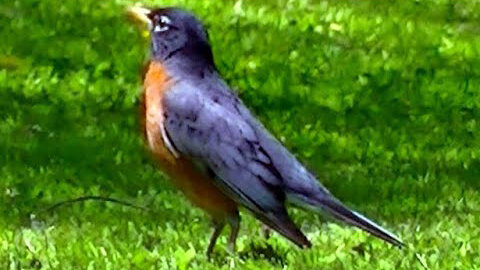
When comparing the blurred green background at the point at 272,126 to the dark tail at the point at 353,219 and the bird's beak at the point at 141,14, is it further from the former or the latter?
the bird's beak at the point at 141,14

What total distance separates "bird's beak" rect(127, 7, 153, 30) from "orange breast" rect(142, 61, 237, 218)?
0.44m

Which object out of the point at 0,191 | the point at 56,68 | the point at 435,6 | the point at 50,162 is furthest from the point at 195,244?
the point at 435,6

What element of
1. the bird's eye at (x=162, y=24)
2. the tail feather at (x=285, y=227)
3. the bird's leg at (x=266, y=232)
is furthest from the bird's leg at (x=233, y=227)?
the bird's eye at (x=162, y=24)

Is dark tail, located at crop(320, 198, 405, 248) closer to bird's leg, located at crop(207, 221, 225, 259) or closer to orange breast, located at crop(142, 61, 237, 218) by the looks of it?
orange breast, located at crop(142, 61, 237, 218)

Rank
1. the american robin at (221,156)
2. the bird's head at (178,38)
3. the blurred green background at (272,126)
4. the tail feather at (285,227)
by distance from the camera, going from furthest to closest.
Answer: the blurred green background at (272,126), the bird's head at (178,38), the american robin at (221,156), the tail feather at (285,227)

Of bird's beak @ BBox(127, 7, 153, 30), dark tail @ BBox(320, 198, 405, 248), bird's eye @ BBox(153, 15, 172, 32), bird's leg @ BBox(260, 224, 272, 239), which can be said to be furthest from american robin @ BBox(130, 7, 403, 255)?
bird's leg @ BBox(260, 224, 272, 239)

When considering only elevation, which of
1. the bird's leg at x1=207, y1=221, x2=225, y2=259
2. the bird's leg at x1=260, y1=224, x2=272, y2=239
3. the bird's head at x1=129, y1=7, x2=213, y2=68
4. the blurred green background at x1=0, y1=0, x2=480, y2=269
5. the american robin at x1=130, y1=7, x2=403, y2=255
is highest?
the bird's head at x1=129, y1=7, x2=213, y2=68

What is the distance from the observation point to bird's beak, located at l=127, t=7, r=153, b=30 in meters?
7.92

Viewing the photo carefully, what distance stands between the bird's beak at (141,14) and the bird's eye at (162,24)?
A: 0.33 ft

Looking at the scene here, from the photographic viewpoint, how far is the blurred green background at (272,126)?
8.10m

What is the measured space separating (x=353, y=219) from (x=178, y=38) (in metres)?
Answer: 1.25

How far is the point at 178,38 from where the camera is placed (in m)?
7.71

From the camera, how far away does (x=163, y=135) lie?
7.36 metres

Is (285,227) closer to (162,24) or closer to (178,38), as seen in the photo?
(178,38)
